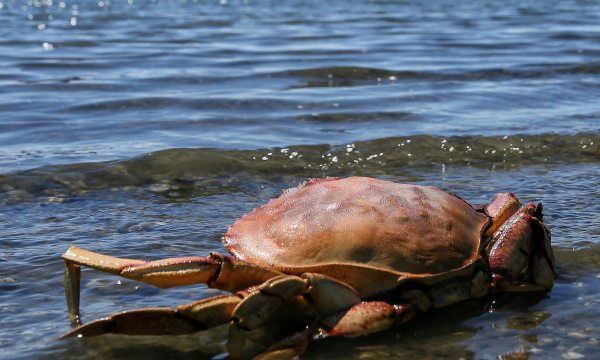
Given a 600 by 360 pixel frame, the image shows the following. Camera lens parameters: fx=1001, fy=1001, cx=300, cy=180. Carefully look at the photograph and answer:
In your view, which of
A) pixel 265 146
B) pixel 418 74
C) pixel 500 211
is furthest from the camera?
pixel 418 74

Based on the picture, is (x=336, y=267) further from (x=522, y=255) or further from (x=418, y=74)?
(x=418, y=74)

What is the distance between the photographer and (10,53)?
1295 cm

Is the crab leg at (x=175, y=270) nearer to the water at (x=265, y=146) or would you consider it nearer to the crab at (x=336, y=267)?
the crab at (x=336, y=267)

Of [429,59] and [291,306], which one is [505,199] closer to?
[291,306]

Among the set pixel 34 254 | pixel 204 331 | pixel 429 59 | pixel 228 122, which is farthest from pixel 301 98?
pixel 204 331

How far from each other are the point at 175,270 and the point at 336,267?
0.58 metres

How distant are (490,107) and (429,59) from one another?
11.8 ft

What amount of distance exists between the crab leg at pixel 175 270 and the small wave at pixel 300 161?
8.03 ft


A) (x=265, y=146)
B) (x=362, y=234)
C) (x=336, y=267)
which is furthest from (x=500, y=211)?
(x=265, y=146)

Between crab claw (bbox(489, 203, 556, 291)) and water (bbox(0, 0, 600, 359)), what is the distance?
75 mm

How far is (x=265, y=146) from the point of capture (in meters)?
7.13

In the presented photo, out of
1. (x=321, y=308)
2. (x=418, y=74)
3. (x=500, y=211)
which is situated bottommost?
(x=418, y=74)

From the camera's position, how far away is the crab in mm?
3303

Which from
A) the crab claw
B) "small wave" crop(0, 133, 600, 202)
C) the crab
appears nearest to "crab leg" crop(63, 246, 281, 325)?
the crab
